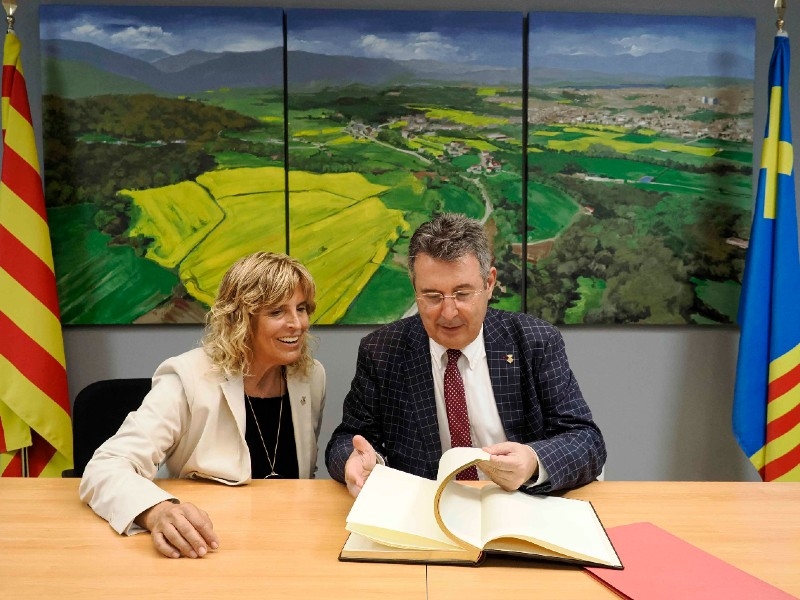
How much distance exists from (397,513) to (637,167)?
83.3 inches

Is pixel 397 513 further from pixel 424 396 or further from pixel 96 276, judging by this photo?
pixel 96 276

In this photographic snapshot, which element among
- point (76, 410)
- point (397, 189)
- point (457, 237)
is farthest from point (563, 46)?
point (76, 410)

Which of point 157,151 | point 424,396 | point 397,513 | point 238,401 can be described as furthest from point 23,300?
point 397,513

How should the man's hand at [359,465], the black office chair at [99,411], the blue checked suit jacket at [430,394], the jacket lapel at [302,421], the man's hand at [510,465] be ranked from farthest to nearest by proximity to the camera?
the black office chair at [99,411] → the jacket lapel at [302,421] → the blue checked suit jacket at [430,394] → the man's hand at [359,465] → the man's hand at [510,465]

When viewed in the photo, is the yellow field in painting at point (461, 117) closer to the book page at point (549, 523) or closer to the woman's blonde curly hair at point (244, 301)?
the woman's blonde curly hair at point (244, 301)

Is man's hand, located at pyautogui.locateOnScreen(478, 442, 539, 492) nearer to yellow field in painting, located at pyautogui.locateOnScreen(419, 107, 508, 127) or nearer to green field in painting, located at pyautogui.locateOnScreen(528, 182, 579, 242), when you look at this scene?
green field in painting, located at pyautogui.locateOnScreen(528, 182, 579, 242)

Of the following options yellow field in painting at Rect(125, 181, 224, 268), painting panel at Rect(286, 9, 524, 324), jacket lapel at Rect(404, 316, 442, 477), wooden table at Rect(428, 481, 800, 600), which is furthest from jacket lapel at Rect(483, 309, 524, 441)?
yellow field in painting at Rect(125, 181, 224, 268)

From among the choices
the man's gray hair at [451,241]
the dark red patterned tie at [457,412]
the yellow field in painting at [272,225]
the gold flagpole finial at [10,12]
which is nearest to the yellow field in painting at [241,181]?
the yellow field in painting at [272,225]

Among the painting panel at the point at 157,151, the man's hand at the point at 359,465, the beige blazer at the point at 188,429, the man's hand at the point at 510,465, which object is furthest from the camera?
the painting panel at the point at 157,151

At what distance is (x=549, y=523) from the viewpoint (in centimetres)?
150

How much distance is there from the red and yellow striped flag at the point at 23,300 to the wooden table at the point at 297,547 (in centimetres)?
105

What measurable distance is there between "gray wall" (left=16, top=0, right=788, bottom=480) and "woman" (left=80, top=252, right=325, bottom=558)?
96 centimetres

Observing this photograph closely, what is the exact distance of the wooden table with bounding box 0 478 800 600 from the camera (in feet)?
4.30

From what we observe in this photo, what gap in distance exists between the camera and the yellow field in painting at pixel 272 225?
10.0ft
